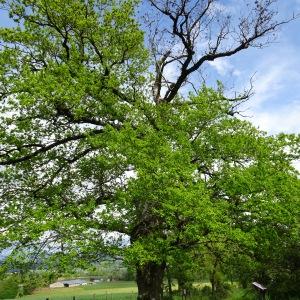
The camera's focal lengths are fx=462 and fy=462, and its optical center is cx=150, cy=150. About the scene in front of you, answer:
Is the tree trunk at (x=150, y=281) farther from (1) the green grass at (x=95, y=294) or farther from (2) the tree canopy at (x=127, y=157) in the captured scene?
(1) the green grass at (x=95, y=294)

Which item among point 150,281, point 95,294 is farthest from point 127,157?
point 95,294

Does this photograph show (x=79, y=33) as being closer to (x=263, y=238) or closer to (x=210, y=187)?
(x=210, y=187)

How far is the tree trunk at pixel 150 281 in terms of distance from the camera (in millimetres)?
19656

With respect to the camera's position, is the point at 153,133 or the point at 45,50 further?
the point at 45,50

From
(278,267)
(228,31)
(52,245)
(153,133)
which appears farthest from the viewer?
(278,267)

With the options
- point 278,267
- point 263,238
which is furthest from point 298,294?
point 263,238

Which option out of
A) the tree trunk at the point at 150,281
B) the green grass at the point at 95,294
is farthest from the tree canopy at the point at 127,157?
the green grass at the point at 95,294

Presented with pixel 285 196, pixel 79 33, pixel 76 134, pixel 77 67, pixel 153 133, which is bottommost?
pixel 285 196

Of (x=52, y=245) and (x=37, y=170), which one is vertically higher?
(x=37, y=170)

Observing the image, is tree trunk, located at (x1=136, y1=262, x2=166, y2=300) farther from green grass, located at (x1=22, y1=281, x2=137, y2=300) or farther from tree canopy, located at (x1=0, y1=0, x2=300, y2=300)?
green grass, located at (x1=22, y1=281, x2=137, y2=300)

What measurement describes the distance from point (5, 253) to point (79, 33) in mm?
10225

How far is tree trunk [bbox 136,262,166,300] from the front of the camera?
19656 mm

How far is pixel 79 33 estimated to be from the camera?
21031mm

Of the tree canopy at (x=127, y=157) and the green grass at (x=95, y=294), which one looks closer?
the tree canopy at (x=127, y=157)
